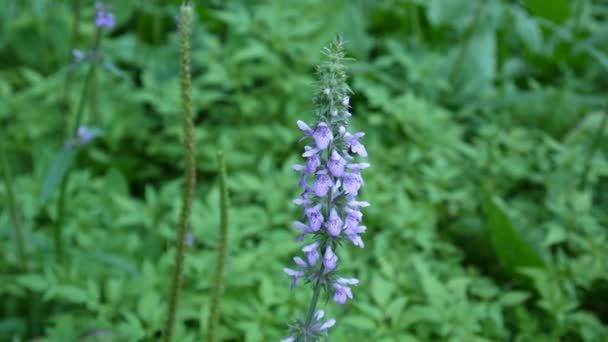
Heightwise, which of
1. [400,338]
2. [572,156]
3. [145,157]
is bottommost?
[400,338]

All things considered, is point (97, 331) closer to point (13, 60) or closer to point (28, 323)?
point (28, 323)

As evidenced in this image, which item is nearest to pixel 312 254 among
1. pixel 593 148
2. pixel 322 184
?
pixel 322 184

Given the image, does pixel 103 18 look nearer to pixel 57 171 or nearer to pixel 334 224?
pixel 57 171

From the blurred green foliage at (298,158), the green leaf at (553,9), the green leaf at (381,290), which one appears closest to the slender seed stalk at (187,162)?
the blurred green foliage at (298,158)

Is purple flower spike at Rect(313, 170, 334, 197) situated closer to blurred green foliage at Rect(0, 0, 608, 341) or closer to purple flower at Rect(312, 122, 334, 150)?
purple flower at Rect(312, 122, 334, 150)

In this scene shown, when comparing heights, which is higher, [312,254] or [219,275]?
[219,275]

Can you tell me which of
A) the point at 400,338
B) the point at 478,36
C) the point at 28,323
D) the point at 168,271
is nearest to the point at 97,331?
the point at 168,271

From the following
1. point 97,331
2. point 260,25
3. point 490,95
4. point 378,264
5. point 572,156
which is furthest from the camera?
point 490,95
